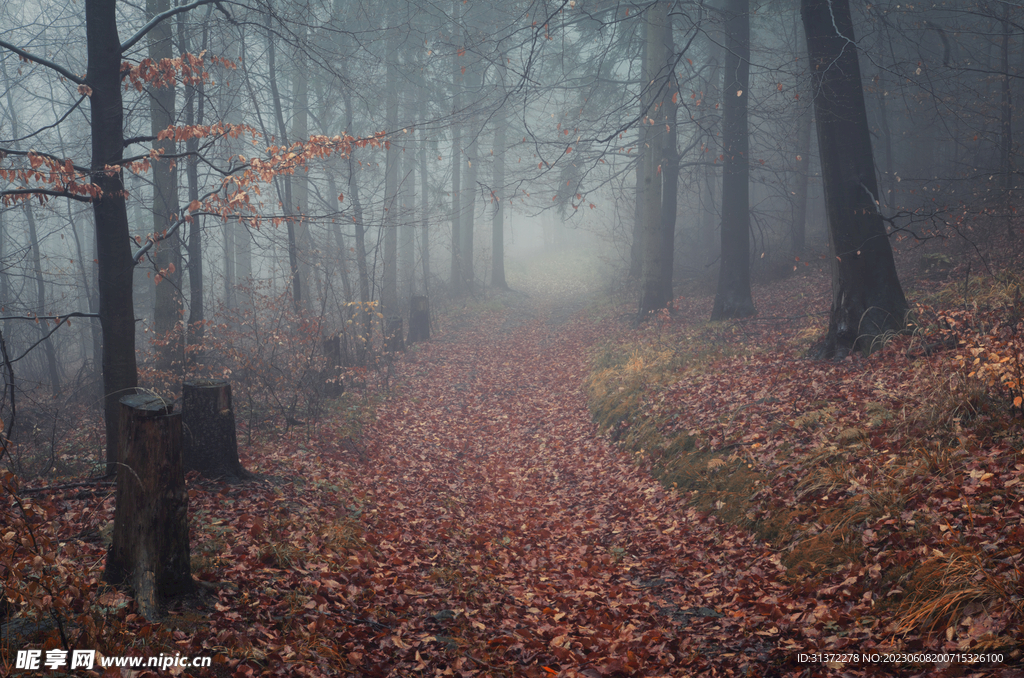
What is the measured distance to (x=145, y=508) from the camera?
3.74 meters

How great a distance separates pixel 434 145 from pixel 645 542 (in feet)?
66.0

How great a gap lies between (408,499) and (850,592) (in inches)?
186

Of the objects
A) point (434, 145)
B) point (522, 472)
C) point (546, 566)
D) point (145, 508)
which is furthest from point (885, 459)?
point (434, 145)

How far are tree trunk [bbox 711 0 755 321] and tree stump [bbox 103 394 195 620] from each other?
12399 millimetres

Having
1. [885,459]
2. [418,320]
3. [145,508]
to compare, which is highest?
[418,320]

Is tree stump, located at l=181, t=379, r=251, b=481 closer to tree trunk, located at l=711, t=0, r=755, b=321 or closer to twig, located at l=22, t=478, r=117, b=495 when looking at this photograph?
twig, located at l=22, t=478, r=117, b=495

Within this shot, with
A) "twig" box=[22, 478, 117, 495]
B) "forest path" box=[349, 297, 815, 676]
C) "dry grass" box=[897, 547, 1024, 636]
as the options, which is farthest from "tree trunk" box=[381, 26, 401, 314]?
"dry grass" box=[897, 547, 1024, 636]

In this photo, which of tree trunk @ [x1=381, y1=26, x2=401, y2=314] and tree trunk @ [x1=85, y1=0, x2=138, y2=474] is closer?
tree trunk @ [x1=85, y1=0, x2=138, y2=474]

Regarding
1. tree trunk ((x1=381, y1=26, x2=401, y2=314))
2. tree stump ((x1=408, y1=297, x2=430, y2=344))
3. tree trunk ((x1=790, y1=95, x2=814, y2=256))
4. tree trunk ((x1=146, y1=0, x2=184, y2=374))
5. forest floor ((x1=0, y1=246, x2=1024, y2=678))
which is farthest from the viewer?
tree trunk ((x1=381, y1=26, x2=401, y2=314))

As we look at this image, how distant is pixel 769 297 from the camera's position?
49.3 feet

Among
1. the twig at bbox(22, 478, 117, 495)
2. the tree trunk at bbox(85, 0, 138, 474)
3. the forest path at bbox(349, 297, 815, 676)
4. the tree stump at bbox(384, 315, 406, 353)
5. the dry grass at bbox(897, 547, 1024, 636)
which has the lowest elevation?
the forest path at bbox(349, 297, 815, 676)

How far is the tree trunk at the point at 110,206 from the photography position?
17.7 ft

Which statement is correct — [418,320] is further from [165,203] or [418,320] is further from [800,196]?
[800,196]

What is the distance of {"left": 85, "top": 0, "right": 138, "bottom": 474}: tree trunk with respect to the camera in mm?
5387
